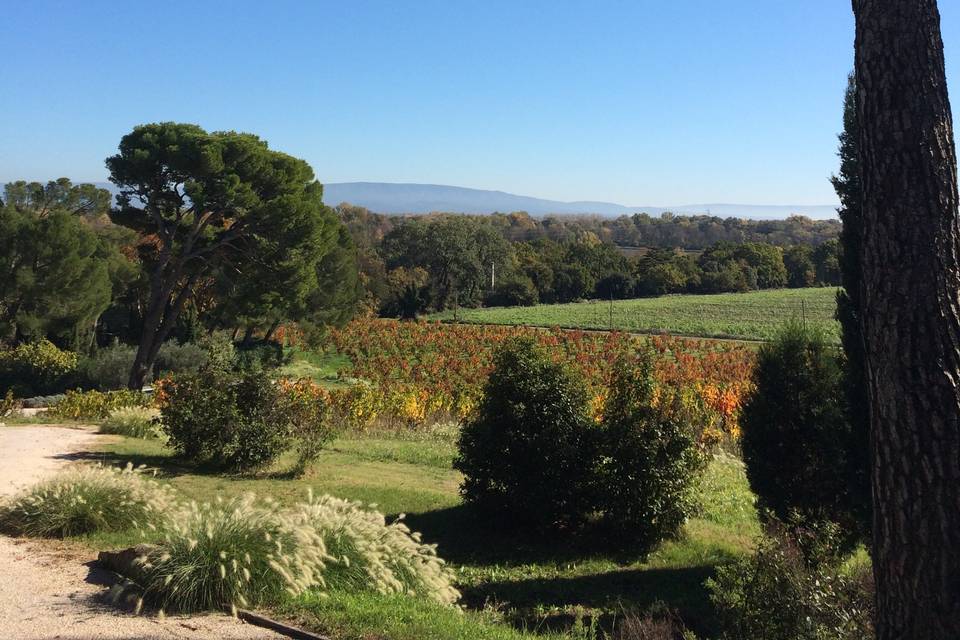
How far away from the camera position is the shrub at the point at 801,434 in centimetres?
806

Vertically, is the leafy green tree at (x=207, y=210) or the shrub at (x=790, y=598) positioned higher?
the leafy green tree at (x=207, y=210)

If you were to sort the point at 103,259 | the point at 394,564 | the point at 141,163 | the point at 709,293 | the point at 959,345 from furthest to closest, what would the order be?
1. the point at 709,293
2. the point at 103,259
3. the point at 141,163
4. the point at 394,564
5. the point at 959,345

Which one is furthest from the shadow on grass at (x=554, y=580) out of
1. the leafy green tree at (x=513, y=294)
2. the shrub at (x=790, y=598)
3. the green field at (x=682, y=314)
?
the leafy green tree at (x=513, y=294)

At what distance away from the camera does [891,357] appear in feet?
11.0

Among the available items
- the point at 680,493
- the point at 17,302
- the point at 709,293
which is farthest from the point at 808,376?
the point at 709,293

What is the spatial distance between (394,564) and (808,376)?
5.07 metres

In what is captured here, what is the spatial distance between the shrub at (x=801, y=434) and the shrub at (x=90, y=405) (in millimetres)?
13181

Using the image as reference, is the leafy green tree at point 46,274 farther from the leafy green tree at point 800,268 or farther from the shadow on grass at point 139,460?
the leafy green tree at point 800,268

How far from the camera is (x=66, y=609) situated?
206 inches

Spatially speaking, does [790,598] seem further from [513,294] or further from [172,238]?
[513,294]

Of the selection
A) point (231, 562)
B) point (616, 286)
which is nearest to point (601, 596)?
point (231, 562)

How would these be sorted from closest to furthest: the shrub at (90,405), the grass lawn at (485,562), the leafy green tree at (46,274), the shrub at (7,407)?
the grass lawn at (485,562) → the shrub at (7,407) → the shrub at (90,405) → the leafy green tree at (46,274)

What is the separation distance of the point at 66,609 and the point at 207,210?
60.9 feet

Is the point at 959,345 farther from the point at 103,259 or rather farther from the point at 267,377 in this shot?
the point at 103,259
